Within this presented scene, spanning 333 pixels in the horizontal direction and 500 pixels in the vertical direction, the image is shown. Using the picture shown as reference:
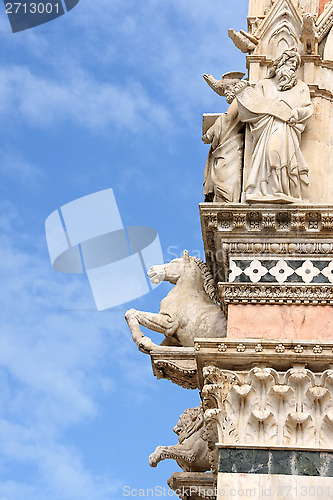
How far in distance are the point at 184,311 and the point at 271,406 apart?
270 centimetres

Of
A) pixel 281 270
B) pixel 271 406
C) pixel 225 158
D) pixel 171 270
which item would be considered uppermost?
pixel 225 158

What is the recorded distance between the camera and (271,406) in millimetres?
13141

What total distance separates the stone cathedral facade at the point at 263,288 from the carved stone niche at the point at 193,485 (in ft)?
0.07

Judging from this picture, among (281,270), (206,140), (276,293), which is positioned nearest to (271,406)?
(276,293)

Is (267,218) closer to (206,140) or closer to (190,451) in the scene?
(206,140)

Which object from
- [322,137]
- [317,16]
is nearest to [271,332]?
[322,137]

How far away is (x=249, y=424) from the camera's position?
42.9ft

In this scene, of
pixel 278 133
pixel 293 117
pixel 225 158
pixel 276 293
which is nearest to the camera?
pixel 276 293

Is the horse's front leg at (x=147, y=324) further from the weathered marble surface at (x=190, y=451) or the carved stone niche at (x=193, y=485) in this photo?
the carved stone niche at (x=193, y=485)

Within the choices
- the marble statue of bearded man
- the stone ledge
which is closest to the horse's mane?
the marble statue of bearded man

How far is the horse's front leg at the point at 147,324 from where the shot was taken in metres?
Answer: 15.2

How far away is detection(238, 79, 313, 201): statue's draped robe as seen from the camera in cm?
1453

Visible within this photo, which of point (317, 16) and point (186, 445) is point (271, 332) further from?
point (317, 16)

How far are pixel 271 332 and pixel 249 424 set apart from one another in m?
1.30
